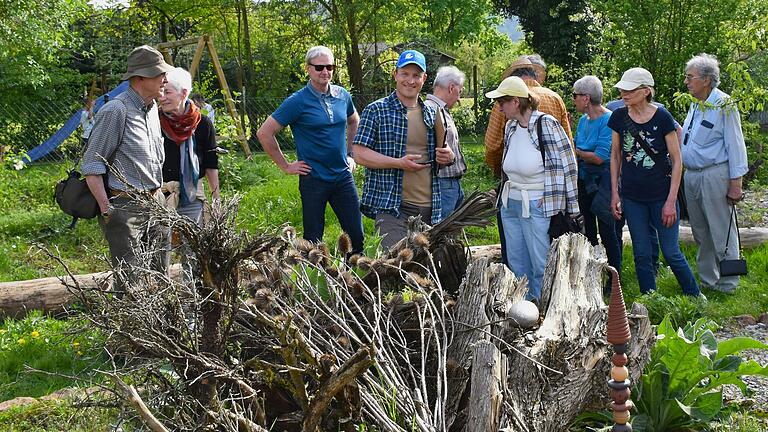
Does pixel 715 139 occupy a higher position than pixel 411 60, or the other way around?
pixel 411 60

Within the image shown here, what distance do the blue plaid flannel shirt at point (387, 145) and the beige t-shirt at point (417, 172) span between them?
0.11 ft

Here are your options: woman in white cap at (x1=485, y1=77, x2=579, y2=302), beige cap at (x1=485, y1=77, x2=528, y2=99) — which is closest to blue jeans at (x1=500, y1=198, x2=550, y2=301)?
woman in white cap at (x1=485, y1=77, x2=579, y2=302)

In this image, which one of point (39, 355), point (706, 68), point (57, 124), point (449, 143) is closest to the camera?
point (39, 355)

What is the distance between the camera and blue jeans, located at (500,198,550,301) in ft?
19.7

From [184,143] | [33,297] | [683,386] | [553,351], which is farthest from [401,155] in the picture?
[33,297]

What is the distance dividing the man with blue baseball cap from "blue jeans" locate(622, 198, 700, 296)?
1566mm

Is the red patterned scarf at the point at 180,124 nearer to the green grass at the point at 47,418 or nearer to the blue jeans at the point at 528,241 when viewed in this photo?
the green grass at the point at 47,418

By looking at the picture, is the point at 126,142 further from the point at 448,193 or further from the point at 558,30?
the point at 558,30

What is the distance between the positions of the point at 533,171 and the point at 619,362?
8.65 feet

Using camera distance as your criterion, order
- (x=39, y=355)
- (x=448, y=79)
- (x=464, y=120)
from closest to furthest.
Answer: (x=39, y=355) → (x=448, y=79) → (x=464, y=120)

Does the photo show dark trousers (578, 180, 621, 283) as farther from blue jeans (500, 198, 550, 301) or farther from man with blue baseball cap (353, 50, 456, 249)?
man with blue baseball cap (353, 50, 456, 249)

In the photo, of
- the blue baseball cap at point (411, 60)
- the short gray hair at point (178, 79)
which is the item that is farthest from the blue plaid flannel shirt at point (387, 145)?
the short gray hair at point (178, 79)

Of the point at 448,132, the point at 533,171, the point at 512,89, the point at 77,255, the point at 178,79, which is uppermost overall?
the point at 178,79

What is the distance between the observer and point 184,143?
6152 mm
